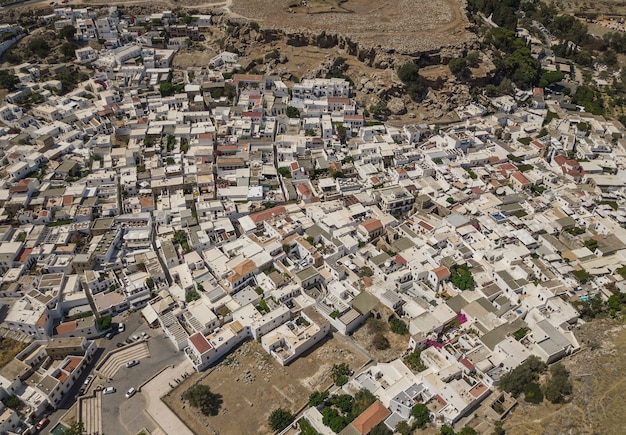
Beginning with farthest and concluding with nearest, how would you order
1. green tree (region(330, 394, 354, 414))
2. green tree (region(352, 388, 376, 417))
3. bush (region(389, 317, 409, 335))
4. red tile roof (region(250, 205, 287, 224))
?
red tile roof (region(250, 205, 287, 224)), bush (region(389, 317, 409, 335)), green tree (region(330, 394, 354, 414)), green tree (region(352, 388, 376, 417))

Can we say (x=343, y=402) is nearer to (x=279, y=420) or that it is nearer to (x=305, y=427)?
(x=305, y=427)

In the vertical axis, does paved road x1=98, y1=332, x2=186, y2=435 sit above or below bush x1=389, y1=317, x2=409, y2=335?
below

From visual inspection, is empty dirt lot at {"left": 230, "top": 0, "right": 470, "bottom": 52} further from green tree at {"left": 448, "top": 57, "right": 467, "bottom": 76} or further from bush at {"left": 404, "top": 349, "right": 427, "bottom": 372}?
bush at {"left": 404, "top": 349, "right": 427, "bottom": 372}

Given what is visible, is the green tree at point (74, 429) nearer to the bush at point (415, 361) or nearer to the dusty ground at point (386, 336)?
the dusty ground at point (386, 336)

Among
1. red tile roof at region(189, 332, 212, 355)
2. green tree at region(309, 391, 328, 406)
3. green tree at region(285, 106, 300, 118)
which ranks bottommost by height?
green tree at region(309, 391, 328, 406)

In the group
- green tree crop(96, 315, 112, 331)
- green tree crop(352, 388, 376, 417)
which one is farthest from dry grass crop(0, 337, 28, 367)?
green tree crop(352, 388, 376, 417)

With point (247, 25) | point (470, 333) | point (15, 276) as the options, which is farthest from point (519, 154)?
point (15, 276)

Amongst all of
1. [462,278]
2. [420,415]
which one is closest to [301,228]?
[462,278]
